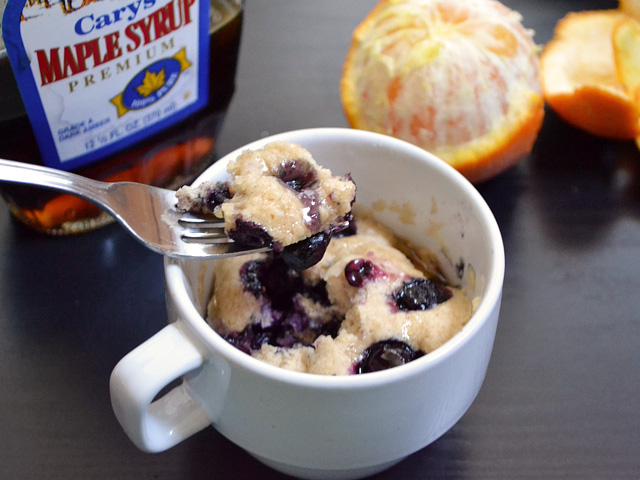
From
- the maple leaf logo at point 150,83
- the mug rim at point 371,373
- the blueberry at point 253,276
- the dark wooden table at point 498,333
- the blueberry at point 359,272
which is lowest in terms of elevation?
the dark wooden table at point 498,333

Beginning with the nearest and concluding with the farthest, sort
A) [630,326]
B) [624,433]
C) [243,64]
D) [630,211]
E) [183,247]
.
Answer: [183,247]
[624,433]
[630,326]
[630,211]
[243,64]

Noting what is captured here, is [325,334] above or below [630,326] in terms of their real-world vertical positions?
above

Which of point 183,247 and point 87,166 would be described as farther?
point 87,166

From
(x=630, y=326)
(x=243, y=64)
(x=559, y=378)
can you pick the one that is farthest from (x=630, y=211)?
(x=243, y=64)

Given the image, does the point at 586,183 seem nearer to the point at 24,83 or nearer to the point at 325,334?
the point at 325,334

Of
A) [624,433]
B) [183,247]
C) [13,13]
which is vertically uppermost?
[13,13]

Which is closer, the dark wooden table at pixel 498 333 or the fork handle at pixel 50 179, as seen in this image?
the fork handle at pixel 50 179

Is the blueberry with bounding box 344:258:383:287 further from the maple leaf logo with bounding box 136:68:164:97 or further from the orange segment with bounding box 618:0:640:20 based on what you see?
the orange segment with bounding box 618:0:640:20

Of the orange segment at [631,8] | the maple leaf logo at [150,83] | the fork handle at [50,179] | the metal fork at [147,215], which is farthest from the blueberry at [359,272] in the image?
the orange segment at [631,8]

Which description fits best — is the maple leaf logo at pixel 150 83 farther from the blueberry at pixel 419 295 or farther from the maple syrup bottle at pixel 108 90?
the blueberry at pixel 419 295
